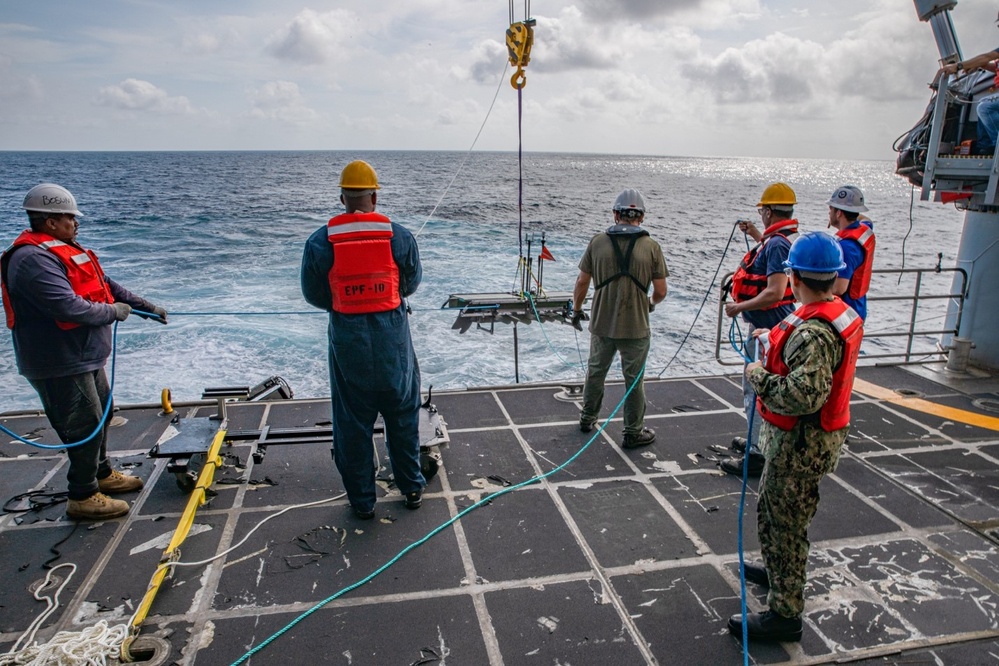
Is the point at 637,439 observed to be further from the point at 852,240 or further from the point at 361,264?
the point at 361,264

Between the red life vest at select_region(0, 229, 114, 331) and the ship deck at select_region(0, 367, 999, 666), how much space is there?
1.34 metres

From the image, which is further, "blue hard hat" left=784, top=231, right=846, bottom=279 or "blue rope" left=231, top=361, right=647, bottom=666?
"blue rope" left=231, top=361, right=647, bottom=666

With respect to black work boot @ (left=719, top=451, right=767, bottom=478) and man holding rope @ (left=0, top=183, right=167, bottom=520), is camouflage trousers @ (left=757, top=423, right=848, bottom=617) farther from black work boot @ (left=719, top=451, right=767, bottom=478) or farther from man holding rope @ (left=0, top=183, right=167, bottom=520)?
man holding rope @ (left=0, top=183, right=167, bottom=520)

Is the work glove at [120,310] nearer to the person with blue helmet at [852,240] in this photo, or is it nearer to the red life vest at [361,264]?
the red life vest at [361,264]

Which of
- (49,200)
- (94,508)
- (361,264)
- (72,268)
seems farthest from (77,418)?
(361,264)

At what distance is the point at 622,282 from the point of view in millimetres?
4691

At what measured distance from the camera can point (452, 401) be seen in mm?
5969

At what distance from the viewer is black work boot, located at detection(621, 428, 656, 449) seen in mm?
4957

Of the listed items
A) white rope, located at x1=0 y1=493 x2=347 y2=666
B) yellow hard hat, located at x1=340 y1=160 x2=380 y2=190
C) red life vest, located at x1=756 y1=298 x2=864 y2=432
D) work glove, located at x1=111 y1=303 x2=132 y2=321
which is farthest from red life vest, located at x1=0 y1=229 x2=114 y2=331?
red life vest, located at x1=756 y1=298 x2=864 y2=432

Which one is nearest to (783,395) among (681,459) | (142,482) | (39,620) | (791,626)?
(791,626)

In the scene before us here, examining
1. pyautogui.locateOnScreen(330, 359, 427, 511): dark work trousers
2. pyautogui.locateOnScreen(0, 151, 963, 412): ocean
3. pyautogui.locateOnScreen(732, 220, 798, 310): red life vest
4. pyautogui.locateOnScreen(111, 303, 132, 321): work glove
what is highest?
pyautogui.locateOnScreen(732, 220, 798, 310): red life vest

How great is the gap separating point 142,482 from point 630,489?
333cm

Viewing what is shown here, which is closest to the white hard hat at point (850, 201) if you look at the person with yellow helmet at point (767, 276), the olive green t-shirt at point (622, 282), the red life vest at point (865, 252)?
the red life vest at point (865, 252)

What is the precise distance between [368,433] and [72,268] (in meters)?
1.95
